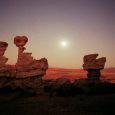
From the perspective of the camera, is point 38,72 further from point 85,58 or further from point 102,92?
point 102,92

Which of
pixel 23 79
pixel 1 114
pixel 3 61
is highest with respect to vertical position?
pixel 3 61

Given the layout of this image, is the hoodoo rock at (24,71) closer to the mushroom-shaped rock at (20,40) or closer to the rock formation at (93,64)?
the mushroom-shaped rock at (20,40)

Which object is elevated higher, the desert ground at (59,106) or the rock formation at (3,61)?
the rock formation at (3,61)

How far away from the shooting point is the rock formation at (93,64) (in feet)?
180

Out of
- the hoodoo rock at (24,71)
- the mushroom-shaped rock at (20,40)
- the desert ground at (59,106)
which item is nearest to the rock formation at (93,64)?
the hoodoo rock at (24,71)

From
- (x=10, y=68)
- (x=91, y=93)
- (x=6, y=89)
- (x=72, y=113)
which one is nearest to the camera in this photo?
(x=72, y=113)

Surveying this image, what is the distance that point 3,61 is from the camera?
53.4 meters

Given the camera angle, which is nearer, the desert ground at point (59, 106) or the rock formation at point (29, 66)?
the desert ground at point (59, 106)

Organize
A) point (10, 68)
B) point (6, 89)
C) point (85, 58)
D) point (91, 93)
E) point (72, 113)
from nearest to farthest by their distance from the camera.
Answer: point (72, 113), point (91, 93), point (6, 89), point (10, 68), point (85, 58)

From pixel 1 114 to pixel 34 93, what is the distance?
17442mm

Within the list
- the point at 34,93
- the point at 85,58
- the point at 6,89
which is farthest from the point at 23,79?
the point at 85,58

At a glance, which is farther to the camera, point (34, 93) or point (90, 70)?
point (90, 70)

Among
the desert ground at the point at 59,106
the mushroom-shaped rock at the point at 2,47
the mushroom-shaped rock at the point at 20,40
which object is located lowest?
the desert ground at the point at 59,106

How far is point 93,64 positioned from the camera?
5484 cm
